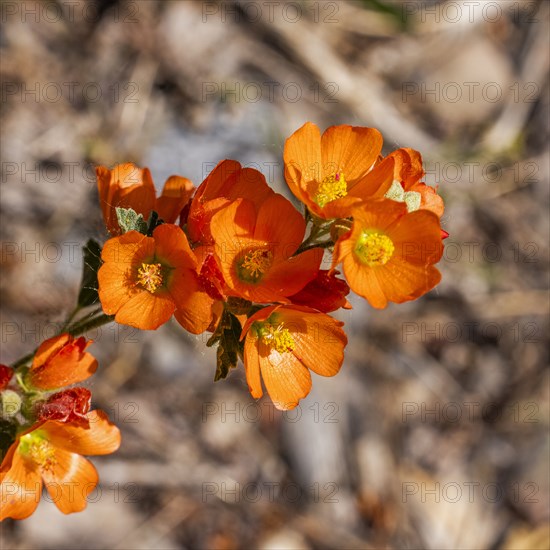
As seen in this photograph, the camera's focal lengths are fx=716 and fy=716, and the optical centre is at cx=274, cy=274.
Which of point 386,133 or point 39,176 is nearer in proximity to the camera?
point 39,176

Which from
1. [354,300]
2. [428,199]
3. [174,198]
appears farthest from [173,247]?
[354,300]

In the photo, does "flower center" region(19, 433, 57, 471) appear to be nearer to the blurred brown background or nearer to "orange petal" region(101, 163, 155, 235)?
"orange petal" region(101, 163, 155, 235)

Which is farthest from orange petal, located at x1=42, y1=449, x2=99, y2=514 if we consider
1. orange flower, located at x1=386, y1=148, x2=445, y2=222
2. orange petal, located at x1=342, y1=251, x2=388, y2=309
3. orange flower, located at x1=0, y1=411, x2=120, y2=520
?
orange flower, located at x1=386, y1=148, x2=445, y2=222

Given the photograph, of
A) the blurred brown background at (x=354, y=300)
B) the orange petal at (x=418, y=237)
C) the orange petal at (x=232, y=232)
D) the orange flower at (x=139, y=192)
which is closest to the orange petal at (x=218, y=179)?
the orange petal at (x=232, y=232)

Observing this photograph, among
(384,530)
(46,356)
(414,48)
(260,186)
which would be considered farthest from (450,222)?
(46,356)

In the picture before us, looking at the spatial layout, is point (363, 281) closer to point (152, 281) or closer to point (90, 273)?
point (152, 281)

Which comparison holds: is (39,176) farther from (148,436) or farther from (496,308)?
(496,308)

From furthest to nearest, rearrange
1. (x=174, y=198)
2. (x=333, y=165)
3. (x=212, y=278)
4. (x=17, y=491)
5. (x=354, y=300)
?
(x=354, y=300), (x=174, y=198), (x=333, y=165), (x=17, y=491), (x=212, y=278)
